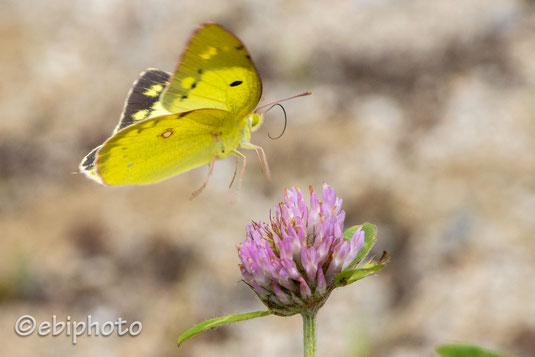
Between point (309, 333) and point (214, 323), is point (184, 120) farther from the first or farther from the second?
point (309, 333)

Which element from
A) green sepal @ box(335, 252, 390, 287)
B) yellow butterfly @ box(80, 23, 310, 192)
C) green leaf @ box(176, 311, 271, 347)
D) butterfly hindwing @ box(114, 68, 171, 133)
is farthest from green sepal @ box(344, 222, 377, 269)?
butterfly hindwing @ box(114, 68, 171, 133)

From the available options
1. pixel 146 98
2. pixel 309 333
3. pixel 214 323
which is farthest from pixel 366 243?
pixel 146 98

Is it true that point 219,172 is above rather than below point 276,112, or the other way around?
below

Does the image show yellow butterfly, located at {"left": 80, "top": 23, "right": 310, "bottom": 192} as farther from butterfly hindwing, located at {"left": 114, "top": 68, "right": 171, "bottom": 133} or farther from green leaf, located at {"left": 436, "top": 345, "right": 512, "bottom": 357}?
A: green leaf, located at {"left": 436, "top": 345, "right": 512, "bottom": 357}

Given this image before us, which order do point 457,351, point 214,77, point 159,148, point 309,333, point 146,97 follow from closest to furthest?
point 309,333 → point 457,351 → point 214,77 → point 159,148 → point 146,97

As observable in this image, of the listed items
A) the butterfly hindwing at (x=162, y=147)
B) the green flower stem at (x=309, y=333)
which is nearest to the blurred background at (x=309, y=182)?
the butterfly hindwing at (x=162, y=147)

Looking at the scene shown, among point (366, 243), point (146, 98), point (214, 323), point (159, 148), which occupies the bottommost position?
point (214, 323)

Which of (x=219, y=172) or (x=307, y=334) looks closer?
(x=307, y=334)

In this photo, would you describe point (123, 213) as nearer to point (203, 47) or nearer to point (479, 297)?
point (479, 297)

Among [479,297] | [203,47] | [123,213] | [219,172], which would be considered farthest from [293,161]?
[203,47]
